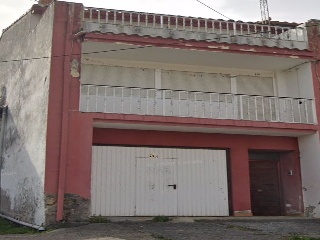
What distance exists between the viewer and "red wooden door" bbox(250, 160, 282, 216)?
13969mm

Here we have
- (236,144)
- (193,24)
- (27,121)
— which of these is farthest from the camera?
(193,24)

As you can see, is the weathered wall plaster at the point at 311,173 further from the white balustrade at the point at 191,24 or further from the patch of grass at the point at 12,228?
the patch of grass at the point at 12,228

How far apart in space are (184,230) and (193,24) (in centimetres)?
731

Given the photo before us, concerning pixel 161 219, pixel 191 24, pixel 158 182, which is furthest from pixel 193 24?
pixel 161 219

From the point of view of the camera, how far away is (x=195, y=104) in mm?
12773

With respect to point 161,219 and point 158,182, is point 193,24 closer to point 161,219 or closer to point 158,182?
point 158,182

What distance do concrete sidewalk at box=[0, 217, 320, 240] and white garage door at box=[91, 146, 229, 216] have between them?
1166 millimetres

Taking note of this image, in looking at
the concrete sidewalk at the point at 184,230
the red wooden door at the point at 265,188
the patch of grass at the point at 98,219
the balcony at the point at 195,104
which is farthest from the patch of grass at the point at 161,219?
the red wooden door at the point at 265,188

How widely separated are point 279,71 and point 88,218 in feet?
27.8

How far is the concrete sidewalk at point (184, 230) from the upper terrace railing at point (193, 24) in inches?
230

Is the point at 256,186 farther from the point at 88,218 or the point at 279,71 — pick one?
the point at 88,218

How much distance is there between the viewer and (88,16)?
40.0 ft

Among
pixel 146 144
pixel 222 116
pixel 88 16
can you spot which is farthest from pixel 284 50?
pixel 88 16

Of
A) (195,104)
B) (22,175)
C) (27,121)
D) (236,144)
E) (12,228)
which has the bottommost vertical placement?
(12,228)
